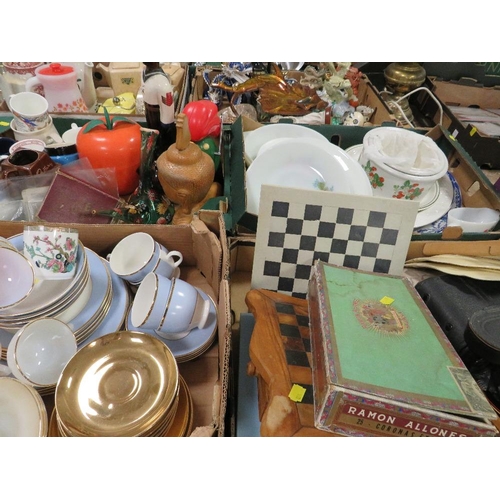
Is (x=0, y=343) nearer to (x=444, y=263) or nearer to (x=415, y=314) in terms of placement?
(x=415, y=314)

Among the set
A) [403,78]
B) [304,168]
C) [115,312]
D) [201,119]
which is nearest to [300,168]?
[304,168]

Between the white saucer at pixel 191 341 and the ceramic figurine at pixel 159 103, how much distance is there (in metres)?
0.56

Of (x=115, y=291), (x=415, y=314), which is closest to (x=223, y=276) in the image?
(x=115, y=291)

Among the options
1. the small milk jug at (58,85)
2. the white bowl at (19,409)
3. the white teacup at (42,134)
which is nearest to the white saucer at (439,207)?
the white bowl at (19,409)

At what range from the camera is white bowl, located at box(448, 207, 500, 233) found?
1.05 m

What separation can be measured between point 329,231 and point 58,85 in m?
1.21

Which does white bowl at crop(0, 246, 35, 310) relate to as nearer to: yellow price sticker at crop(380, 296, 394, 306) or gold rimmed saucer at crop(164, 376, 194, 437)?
gold rimmed saucer at crop(164, 376, 194, 437)

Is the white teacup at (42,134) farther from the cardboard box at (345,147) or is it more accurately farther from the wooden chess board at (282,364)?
the wooden chess board at (282,364)

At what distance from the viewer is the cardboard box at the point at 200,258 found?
33.3 inches

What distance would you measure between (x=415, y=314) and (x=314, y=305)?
193 mm

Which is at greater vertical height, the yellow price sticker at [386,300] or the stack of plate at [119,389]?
the yellow price sticker at [386,300]

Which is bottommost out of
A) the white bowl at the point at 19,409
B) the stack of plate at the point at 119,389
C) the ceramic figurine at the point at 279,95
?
the white bowl at the point at 19,409

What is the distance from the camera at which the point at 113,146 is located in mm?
1128

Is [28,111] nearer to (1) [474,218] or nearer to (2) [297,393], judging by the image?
(2) [297,393]
